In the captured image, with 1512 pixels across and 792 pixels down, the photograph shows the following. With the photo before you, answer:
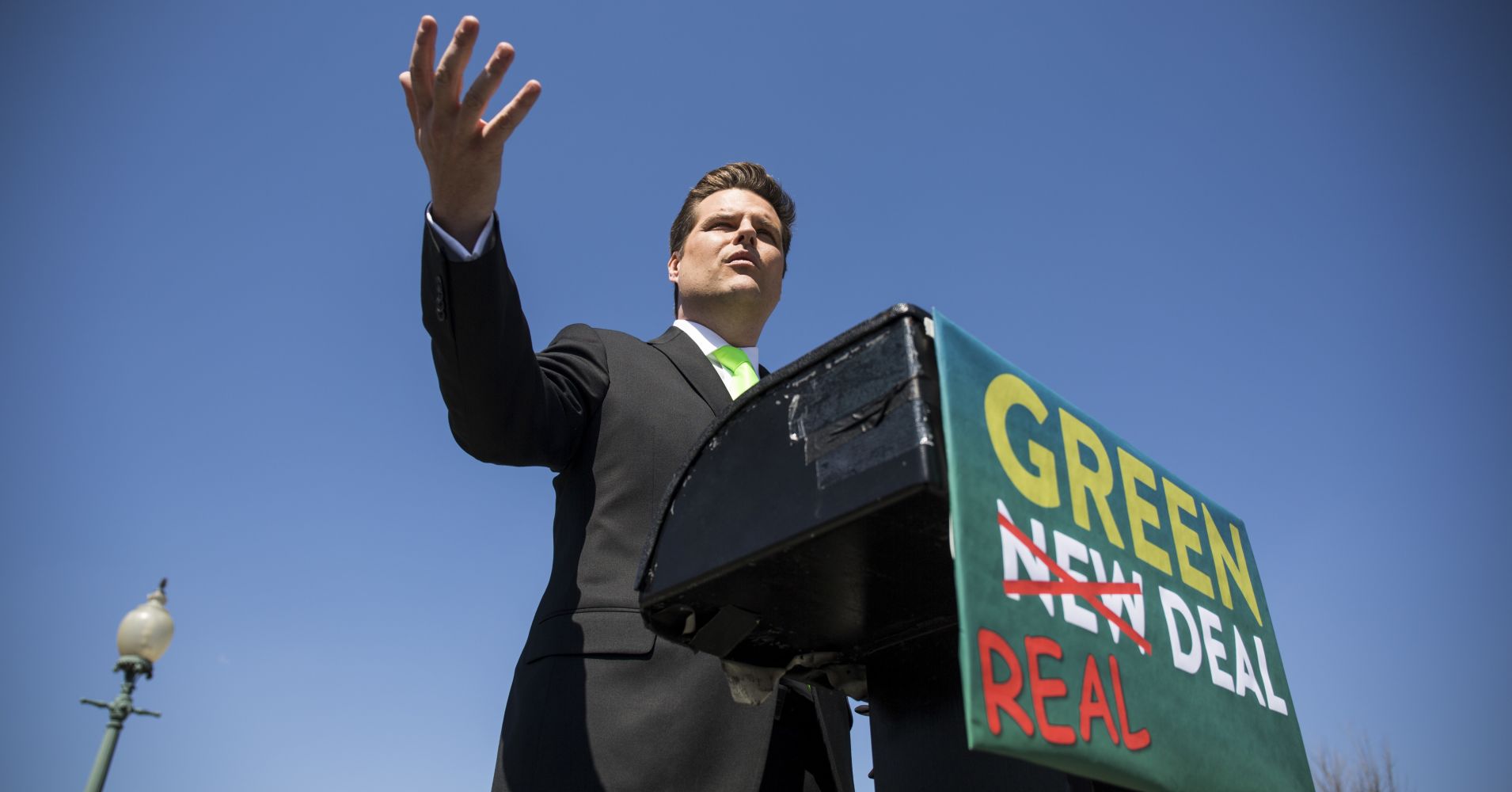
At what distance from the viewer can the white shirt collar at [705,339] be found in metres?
2.54

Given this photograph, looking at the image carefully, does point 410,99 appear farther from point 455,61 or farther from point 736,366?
point 736,366

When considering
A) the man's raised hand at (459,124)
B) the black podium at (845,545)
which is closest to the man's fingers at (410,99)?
the man's raised hand at (459,124)

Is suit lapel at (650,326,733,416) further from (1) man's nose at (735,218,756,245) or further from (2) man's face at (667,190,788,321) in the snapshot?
(1) man's nose at (735,218,756,245)

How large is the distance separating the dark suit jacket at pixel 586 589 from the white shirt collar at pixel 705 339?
0.48 metres

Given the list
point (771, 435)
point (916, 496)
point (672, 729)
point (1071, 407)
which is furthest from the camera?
point (672, 729)

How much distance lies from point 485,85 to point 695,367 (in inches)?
39.1

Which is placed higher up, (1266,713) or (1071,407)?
(1071,407)

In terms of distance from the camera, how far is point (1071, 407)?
1325mm

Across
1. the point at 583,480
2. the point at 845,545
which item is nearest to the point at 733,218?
the point at 583,480

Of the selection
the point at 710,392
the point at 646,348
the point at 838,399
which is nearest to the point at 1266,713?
the point at 838,399

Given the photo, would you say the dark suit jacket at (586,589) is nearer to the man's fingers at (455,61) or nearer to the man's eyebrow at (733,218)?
the man's fingers at (455,61)

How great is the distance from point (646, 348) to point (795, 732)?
0.99 metres

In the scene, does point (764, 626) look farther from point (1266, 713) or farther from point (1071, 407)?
point (1266, 713)

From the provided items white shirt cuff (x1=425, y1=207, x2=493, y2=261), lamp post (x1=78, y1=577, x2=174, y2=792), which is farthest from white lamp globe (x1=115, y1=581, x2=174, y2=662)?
white shirt cuff (x1=425, y1=207, x2=493, y2=261)
